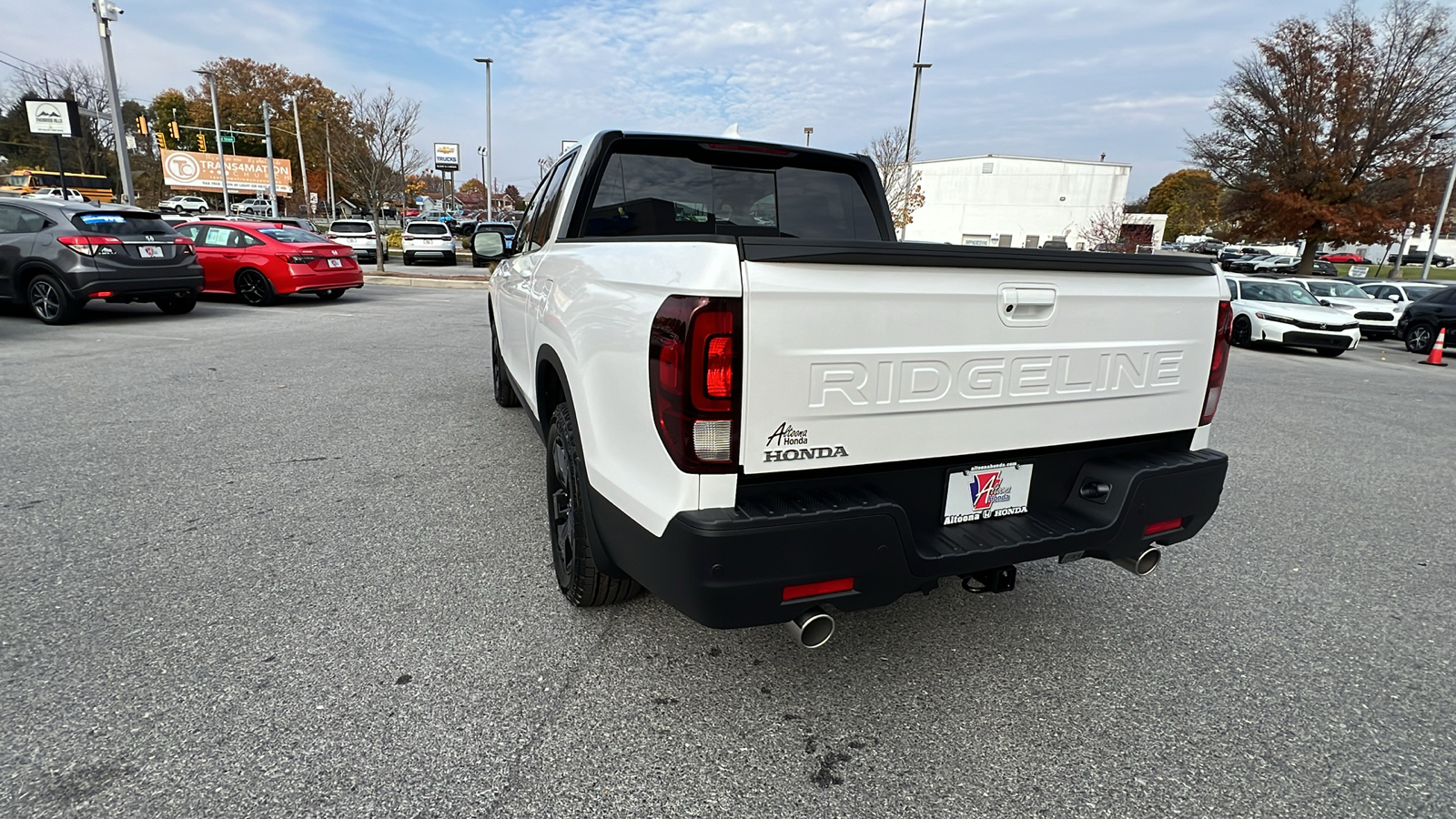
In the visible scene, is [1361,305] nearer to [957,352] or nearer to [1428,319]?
[1428,319]

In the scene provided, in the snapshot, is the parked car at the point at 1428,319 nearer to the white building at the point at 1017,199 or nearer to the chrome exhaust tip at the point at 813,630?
the chrome exhaust tip at the point at 813,630

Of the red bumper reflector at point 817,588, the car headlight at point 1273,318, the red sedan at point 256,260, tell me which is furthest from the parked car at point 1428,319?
the red sedan at point 256,260

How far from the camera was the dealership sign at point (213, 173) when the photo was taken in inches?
2189

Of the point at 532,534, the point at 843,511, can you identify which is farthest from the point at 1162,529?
the point at 532,534

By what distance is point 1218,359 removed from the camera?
270 centimetres

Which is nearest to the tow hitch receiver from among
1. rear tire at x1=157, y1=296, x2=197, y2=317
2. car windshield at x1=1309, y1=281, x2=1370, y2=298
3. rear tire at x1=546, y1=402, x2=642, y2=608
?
rear tire at x1=546, y1=402, x2=642, y2=608

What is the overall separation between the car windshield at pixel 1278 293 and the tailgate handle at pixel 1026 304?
51.2 feet

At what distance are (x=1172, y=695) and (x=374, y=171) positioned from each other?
24343 millimetres

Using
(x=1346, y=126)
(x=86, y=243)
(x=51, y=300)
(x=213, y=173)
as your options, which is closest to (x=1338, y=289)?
(x=1346, y=126)

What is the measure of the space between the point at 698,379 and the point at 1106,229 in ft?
149

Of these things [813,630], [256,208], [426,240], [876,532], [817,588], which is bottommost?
[813,630]

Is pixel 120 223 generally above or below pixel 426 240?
above

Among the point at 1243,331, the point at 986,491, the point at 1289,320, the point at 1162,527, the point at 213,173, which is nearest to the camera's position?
the point at 986,491

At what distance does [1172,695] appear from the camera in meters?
2.59
